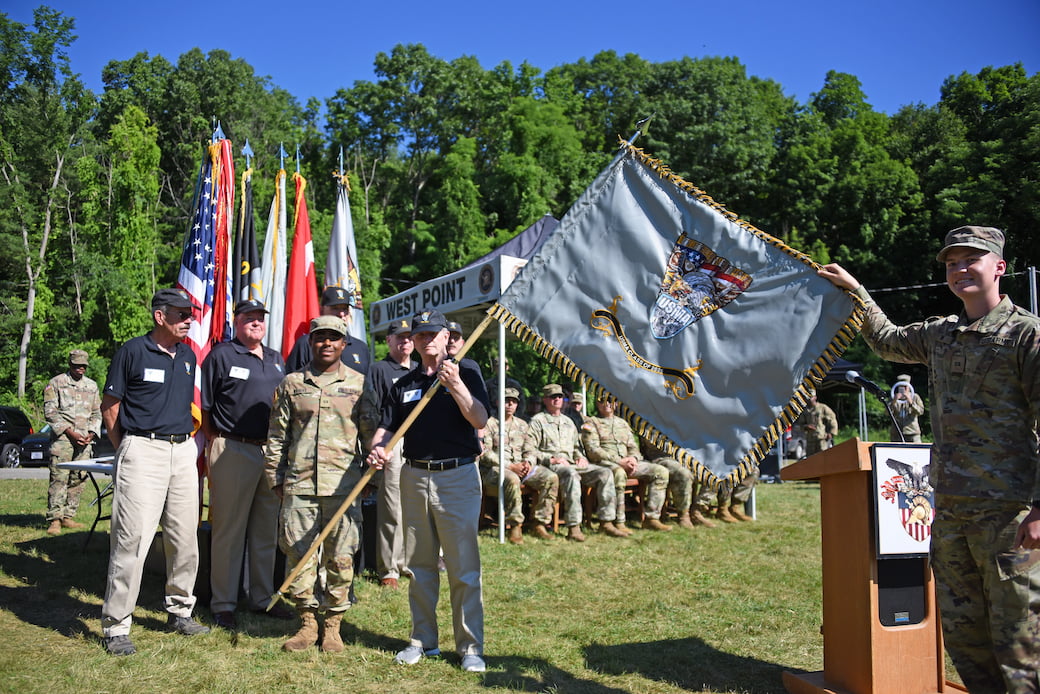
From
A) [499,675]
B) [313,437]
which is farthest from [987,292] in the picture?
[313,437]

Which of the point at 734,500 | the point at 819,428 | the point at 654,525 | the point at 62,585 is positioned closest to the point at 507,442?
the point at 654,525

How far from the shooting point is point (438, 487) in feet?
14.8

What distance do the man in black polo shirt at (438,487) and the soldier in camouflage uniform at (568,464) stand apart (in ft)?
13.4

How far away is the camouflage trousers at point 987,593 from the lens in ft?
9.30

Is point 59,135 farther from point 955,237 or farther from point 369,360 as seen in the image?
point 955,237

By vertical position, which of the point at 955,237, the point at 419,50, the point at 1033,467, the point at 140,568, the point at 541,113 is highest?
the point at 419,50

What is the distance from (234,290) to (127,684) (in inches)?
170

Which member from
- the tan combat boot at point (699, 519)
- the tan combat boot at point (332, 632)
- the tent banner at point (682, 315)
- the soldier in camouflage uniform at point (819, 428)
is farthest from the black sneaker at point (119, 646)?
the soldier in camouflage uniform at point (819, 428)

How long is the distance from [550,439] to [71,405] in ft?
19.0

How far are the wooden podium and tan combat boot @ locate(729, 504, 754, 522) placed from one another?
6.10 m

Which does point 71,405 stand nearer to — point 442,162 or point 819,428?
point 819,428

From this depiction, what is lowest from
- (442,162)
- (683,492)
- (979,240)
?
(683,492)

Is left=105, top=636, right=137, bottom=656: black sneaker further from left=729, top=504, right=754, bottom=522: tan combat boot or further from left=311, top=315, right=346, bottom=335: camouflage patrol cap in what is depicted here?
left=729, top=504, right=754, bottom=522: tan combat boot

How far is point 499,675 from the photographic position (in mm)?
4293
